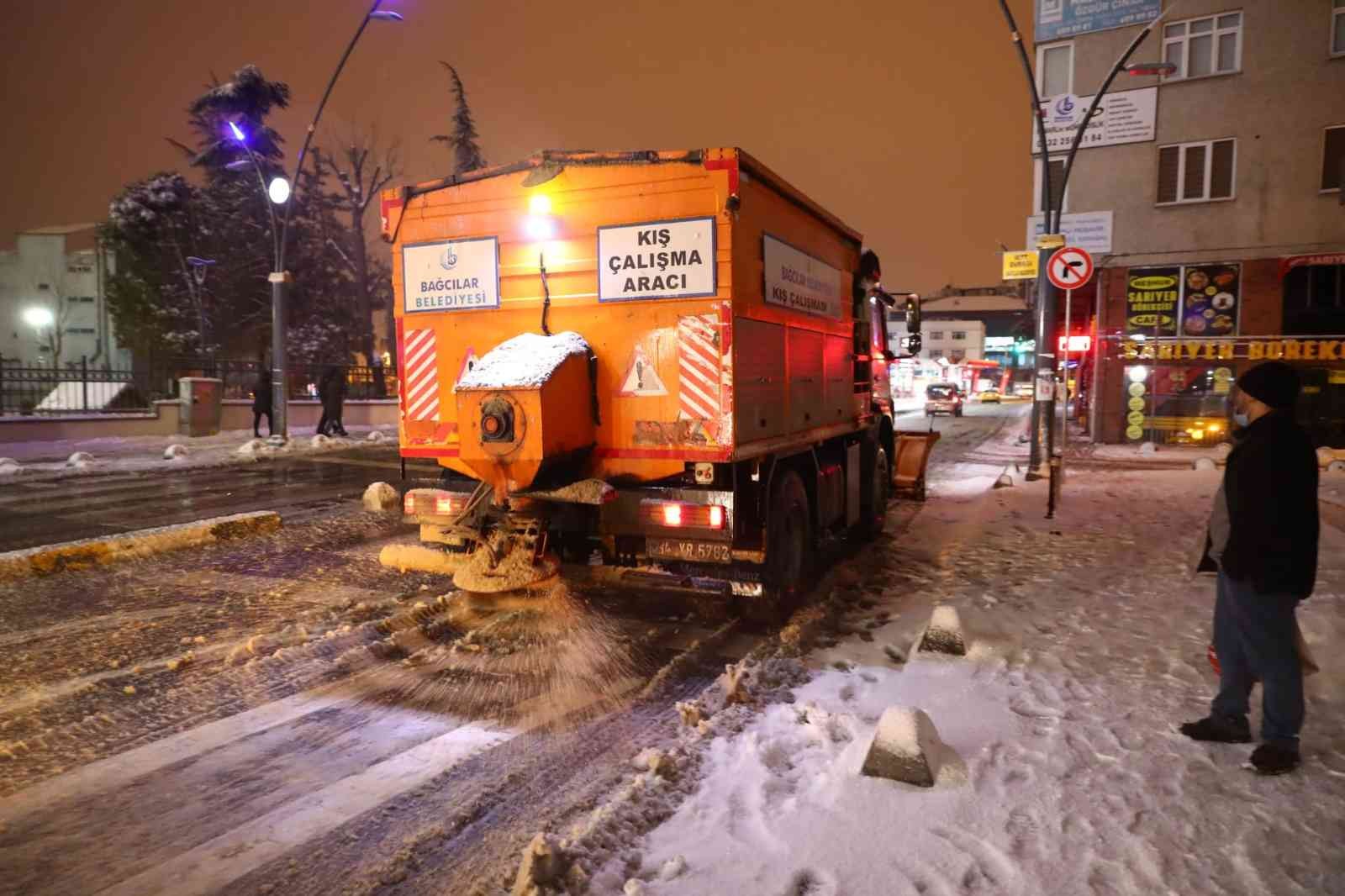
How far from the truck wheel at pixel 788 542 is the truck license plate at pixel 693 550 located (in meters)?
0.49

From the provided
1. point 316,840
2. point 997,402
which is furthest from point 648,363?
point 997,402

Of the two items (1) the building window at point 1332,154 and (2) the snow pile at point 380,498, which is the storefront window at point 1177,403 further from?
(2) the snow pile at point 380,498

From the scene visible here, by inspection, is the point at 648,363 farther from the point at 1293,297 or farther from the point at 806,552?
the point at 1293,297

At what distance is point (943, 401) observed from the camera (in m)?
45.0

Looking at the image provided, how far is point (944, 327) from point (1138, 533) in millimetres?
106744

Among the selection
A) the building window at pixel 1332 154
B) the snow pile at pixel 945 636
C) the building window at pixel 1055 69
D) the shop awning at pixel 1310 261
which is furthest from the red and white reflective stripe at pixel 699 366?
the building window at pixel 1332 154

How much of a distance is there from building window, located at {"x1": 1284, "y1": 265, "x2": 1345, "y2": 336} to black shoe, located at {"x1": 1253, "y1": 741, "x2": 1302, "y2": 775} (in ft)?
72.1

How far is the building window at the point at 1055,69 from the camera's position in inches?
922

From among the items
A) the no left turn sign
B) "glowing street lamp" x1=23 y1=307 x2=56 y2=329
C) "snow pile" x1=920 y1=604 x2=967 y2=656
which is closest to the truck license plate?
"snow pile" x1=920 y1=604 x2=967 y2=656

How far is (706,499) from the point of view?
5805 millimetres

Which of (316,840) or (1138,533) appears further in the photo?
(1138,533)

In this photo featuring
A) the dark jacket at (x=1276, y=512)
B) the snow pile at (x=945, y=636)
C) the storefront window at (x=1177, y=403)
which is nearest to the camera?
the dark jacket at (x=1276, y=512)

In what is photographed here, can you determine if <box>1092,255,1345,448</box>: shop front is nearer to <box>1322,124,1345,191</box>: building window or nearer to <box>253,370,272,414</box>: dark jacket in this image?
<box>1322,124,1345,191</box>: building window

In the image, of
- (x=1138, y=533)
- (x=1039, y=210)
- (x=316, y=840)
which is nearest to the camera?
(x=316, y=840)
